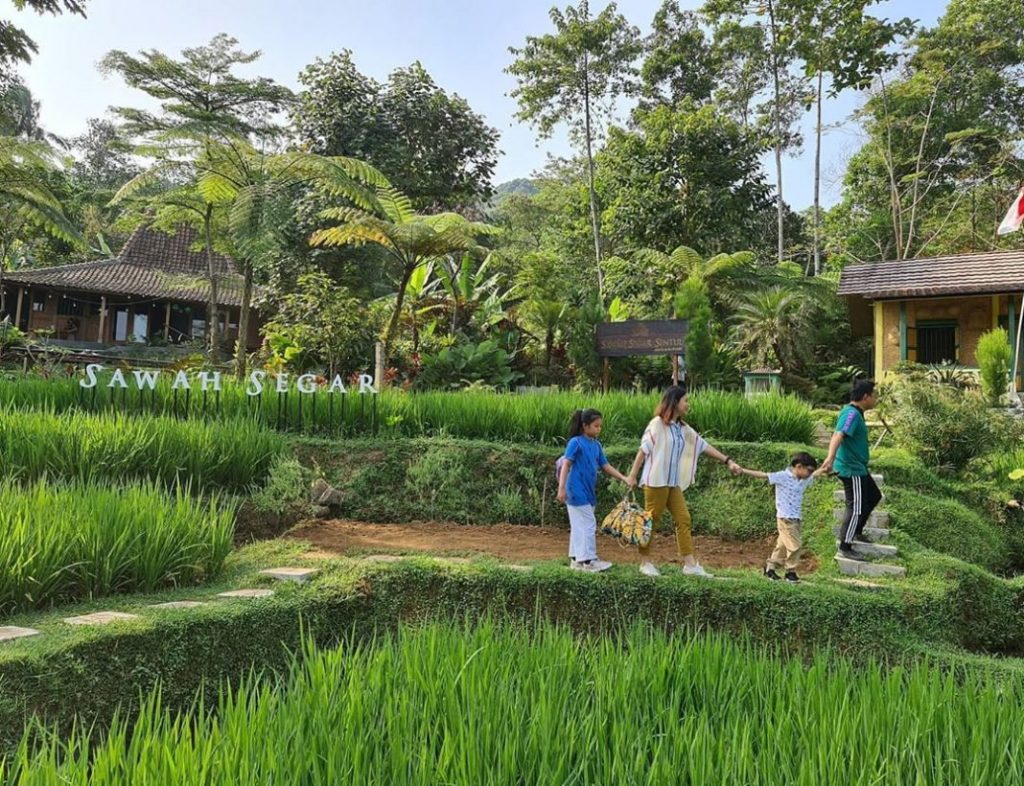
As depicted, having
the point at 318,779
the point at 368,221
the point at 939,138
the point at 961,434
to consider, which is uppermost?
the point at 939,138

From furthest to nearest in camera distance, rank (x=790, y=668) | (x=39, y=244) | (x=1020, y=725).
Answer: (x=39, y=244) < (x=790, y=668) < (x=1020, y=725)

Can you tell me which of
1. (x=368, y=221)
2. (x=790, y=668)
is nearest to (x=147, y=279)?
(x=368, y=221)

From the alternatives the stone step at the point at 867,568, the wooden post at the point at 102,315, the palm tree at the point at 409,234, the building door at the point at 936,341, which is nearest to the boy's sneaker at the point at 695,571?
the stone step at the point at 867,568

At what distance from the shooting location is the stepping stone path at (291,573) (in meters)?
4.41

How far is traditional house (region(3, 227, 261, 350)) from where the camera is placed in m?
21.8

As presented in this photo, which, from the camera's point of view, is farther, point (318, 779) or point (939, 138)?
point (939, 138)

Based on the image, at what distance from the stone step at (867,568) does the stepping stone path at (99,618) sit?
463 cm

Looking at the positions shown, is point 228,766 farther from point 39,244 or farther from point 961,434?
point 39,244

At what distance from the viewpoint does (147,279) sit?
2317 cm

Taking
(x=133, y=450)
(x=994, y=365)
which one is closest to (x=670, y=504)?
(x=133, y=450)

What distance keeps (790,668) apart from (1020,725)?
65cm

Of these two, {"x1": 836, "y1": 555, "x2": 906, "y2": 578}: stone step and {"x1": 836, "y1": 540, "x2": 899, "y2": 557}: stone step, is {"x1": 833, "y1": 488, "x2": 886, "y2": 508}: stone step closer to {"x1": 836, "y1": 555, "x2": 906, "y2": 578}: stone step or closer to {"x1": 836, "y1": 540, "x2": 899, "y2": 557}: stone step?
{"x1": 836, "y1": 540, "x2": 899, "y2": 557}: stone step

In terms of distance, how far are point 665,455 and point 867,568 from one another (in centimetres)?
185

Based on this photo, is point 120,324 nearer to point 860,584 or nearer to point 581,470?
A: point 581,470
